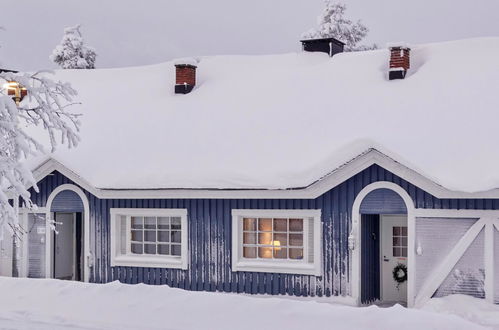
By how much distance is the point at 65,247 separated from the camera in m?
19.3

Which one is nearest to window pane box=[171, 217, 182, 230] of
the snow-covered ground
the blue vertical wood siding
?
the blue vertical wood siding

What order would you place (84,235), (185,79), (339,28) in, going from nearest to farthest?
(84,235) → (185,79) → (339,28)

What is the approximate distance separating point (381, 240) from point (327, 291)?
1960 millimetres

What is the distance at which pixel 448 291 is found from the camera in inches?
568

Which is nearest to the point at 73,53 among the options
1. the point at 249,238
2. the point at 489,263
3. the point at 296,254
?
the point at 249,238

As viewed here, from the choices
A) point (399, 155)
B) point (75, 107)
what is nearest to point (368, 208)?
point (399, 155)

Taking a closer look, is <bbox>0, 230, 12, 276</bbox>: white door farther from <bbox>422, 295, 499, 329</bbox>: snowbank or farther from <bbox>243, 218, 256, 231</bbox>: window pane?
<bbox>422, 295, 499, 329</bbox>: snowbank

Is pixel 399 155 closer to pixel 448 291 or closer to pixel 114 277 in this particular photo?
pixel 448 291

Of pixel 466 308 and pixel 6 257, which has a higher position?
pixel 6 257

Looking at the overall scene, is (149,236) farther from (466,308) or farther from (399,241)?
(466,308)

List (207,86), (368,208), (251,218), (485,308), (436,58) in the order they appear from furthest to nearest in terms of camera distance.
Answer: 1. (207,86)
2. (436,58)
3. (251,218)
4. (368,208)
5. (485,308)

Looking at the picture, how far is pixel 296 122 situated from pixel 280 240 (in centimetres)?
307

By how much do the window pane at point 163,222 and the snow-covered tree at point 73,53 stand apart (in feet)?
102

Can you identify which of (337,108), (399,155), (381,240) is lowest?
(381,240)
